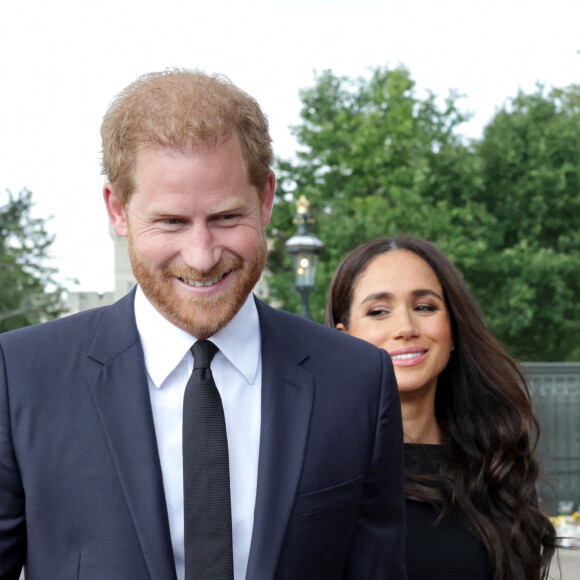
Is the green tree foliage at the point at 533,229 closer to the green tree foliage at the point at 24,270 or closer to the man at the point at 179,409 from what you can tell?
the green tree foliage at the point at 24,270

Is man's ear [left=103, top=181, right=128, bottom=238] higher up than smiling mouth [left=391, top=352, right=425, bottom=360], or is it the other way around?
man's ear [left=103, top=181, right=128, bottom=238]

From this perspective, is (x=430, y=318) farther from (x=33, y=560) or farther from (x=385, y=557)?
(x=33, y=560)

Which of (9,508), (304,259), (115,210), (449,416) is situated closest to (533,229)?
(304,259)

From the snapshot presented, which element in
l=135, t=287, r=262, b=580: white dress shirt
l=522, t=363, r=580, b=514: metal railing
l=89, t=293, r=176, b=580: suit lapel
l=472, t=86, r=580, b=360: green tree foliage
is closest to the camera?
l=89, t=293, r=176, b=580: suit lapel

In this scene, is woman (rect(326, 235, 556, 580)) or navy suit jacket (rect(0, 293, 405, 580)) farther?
woman (rect(326, 235, 556, 580))

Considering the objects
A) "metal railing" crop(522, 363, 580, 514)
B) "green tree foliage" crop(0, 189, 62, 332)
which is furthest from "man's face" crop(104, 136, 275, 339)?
"green tree foliage" crop(0, 189, 62, 332)

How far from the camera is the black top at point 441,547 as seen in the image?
3.26 m

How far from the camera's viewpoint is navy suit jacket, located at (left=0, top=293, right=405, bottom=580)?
2.03 m

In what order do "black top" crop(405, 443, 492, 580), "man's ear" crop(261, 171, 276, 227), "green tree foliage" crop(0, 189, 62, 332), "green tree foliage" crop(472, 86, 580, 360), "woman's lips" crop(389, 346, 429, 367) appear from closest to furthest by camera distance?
"man's ear" crop(261, 171, 276, 227), "black top" crop(405, 443, 492, 580), "woman's lips" crop(389, 346, 429, 367), "green tree foliage" crop(472, 86, 580, 360), "green tree foliage" crop(0, 189, 62, 332)

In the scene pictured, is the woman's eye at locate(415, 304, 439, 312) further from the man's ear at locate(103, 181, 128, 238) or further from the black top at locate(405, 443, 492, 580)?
the man's ear at locate(103, 181, 128, 238)

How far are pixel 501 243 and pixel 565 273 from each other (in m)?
2.01

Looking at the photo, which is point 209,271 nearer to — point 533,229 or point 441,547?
point 441,547

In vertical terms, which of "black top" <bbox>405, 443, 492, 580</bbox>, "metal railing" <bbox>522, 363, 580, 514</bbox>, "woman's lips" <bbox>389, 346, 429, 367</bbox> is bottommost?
"metal railing" <bbox>522, 363, 580, 514</bbox>

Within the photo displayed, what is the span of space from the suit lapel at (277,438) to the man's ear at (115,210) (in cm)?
45
